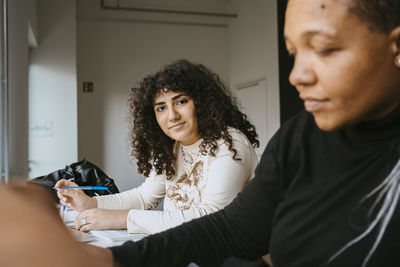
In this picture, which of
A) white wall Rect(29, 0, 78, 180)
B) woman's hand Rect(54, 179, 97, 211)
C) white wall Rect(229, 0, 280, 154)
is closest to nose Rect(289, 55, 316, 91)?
woman's hand Rect(54, 179, 97, 211)

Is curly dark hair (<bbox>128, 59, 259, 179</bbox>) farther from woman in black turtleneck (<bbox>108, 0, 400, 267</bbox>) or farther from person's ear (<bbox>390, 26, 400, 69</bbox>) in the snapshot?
person's ear (<bbox>390, 26, 400, 69</bbox>)

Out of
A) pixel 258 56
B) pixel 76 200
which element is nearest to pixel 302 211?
pixel 76 200

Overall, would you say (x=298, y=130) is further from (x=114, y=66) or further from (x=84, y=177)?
(x=114, y=66)

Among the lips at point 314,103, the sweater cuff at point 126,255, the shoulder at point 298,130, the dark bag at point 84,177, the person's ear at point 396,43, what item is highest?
the person's ear at point 396,43

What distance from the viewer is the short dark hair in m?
0.49

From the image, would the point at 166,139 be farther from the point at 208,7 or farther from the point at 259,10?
the point at 208,7

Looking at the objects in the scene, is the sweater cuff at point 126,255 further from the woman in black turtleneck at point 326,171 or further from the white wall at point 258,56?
the white wall at point 258,56

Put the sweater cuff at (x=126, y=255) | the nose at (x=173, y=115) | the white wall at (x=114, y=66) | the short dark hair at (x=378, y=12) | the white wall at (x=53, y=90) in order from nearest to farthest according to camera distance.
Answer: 1. the short dark hair at (x=378, y=12)
2. the sweater cuff at (x=126, y=255)
3. the nose at (x=173, y=115)
4. the white wall at (x=53, y=90)
5. the white wall at (x=114, y=66)

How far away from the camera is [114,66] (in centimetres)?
557

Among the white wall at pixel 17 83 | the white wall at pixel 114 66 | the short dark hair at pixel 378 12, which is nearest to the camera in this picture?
the short dark hair at pixel 378 12

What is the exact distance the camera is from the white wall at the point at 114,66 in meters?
5.39

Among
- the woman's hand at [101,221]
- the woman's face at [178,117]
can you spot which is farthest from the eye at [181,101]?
the woman's hand at [101,221]

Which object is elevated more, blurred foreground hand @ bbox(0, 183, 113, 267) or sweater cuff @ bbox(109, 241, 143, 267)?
blurred foreground hand @ bbox(0, 183, 113, 267)

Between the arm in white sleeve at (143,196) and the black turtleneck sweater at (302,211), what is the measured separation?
99 cm
